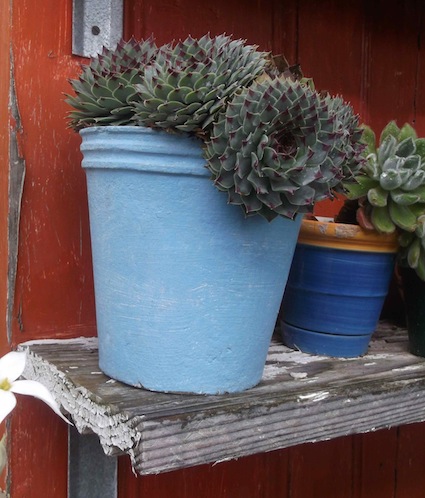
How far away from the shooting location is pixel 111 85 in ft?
1.90

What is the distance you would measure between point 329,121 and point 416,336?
0.39m

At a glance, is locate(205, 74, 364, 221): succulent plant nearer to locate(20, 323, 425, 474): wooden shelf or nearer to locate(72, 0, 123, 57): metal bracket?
locate(20, 323, 425, 474): wooden shelf

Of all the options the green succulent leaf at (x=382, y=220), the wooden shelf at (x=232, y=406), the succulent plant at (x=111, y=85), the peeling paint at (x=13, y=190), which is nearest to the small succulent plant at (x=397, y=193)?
the green succulent leaf at (x=382, y=220)

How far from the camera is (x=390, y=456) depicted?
1.14 meters

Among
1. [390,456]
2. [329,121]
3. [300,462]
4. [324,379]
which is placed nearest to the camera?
[329,121]

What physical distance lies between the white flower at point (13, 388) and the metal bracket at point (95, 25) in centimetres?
44

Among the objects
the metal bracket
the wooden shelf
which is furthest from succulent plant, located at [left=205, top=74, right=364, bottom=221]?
the metal bracket

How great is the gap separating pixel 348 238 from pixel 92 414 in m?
0.39

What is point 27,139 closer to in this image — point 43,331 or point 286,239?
point 43,331

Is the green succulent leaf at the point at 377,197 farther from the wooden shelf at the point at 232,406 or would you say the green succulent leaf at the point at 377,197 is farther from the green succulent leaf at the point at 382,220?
the wooden shelf at the point at 232,406

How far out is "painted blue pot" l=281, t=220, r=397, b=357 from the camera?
76cm

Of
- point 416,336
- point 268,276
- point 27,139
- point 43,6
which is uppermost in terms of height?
point 43,6

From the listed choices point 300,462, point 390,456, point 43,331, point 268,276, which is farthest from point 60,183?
point 390,456

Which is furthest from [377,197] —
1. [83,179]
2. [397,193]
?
[83,179]
